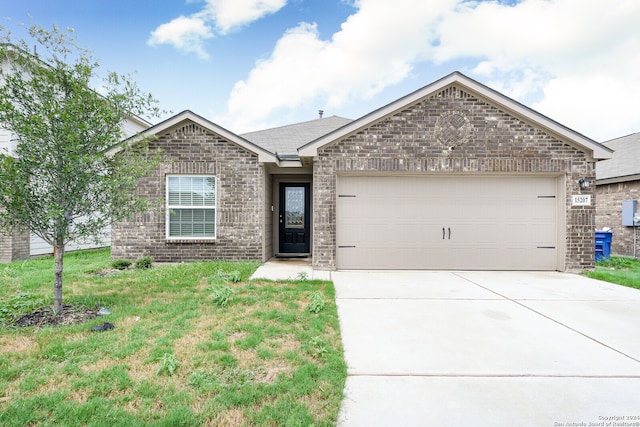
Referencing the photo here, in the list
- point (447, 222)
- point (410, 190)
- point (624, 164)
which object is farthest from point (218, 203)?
point (624, 164)

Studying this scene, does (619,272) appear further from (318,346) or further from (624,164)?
(318,346)

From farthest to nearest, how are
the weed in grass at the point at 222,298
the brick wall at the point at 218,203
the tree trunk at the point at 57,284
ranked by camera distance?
the brick wall at the point at 218,203
the weed in grass at the point at 222,298
the tree trunk at the point at 57,284

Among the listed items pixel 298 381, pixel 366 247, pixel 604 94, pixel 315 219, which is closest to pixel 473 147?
pixel 366 247

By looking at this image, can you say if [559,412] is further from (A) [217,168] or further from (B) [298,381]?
(A) [217,168]

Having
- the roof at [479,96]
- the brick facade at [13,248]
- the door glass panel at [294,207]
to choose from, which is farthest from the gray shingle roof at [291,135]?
the brick facade at [13,248]

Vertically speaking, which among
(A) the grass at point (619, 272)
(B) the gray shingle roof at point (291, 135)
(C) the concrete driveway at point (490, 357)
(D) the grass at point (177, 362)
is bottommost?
(C) the concrete driveway at point (490, 357)

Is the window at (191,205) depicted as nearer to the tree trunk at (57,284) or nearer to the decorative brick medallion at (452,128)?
the tree trunk at (57,284)

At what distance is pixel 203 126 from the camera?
847cm

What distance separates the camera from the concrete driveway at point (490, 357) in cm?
242

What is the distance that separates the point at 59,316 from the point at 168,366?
8.79ft

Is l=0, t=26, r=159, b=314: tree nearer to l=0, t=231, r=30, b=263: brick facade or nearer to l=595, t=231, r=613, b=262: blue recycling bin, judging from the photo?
l=0, t=231, r=30, b=263: brick facade

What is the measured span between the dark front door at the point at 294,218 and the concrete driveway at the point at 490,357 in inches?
184

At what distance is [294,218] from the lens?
1052cm

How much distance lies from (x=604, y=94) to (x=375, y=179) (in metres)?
18.4
